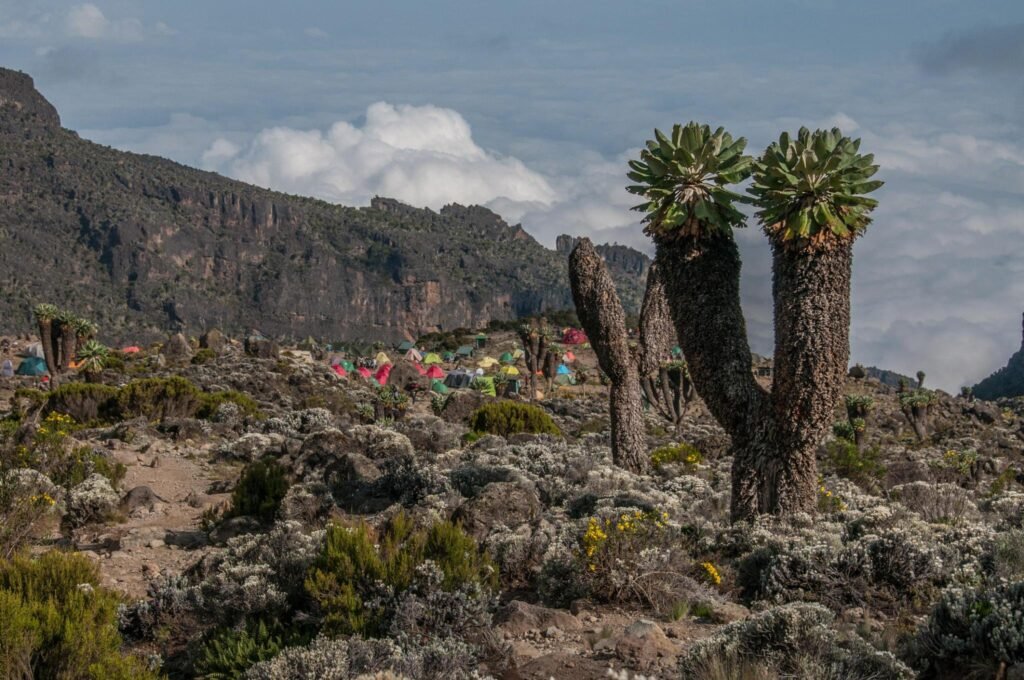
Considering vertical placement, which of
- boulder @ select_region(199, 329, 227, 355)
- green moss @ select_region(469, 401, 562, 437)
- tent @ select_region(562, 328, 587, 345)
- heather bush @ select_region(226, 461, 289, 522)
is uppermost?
tent @ select_region(562, 328, 587, 345)

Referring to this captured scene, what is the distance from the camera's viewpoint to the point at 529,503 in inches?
464

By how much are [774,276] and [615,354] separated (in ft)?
21.3

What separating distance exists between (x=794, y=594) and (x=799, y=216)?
397cm

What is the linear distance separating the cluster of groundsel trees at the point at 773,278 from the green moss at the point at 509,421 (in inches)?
542

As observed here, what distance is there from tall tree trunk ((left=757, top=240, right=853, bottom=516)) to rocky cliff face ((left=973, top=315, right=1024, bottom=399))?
106 meters

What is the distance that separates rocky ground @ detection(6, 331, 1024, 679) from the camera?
22.7 feet

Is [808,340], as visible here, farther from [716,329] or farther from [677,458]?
[677,458]

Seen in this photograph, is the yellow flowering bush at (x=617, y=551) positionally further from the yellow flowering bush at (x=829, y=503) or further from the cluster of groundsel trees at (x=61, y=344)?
the cluster of groundsel trees at (x=61, y=344)

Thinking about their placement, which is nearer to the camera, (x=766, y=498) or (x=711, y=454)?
(x=766, y=498)

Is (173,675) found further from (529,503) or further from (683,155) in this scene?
(683,155)

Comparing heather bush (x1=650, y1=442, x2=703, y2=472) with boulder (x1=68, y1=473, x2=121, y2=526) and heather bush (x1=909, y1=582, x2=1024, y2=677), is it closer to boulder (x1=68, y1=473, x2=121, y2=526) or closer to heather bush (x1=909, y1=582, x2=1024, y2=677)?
boulder (x1=68, y1=473, x2=121, y2=526)

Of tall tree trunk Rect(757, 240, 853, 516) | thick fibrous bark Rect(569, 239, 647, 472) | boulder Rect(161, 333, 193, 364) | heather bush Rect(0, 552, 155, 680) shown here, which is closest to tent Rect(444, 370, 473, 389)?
boulder Rect(161, 333, 193, 364)

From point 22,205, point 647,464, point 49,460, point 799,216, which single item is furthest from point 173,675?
point 22,205

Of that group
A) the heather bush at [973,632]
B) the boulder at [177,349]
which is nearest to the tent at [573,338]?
the boulder at [177,349]
